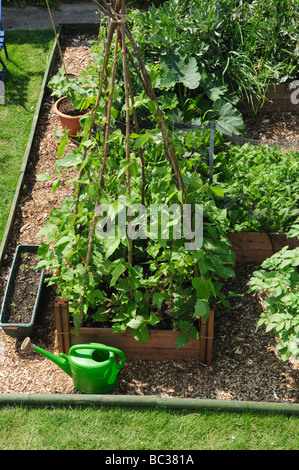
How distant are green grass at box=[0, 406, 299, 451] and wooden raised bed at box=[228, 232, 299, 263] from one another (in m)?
1.29

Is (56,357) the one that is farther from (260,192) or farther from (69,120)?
(69,120)

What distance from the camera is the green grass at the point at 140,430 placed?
3.34 m

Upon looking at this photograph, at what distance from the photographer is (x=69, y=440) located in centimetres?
336

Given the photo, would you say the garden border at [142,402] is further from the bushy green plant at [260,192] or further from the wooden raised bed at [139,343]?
the bushy green plant at [260,192]

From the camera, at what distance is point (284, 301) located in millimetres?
3355

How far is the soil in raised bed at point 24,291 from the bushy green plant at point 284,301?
1.57 meters

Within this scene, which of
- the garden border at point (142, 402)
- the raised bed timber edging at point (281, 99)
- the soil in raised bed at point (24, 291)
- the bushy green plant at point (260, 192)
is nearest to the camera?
the garden border at point (142, 402)

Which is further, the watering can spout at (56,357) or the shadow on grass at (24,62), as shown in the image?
the shadow on grass at (24,62)

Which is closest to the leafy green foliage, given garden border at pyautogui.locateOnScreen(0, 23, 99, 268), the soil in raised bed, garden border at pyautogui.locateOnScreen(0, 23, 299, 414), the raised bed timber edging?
garden border at pyautogui.locateOnScreen(0, 23, 299, 414)
